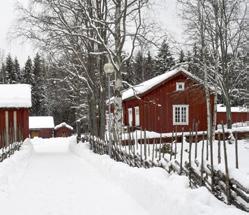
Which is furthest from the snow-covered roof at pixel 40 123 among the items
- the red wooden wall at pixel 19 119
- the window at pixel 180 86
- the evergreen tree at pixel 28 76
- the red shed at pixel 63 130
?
the red wooden wall at pixel 19 119

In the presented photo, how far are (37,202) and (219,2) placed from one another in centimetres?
2098

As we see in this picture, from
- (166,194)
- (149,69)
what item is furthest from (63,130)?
(166,194)

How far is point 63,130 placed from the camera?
2911 inches

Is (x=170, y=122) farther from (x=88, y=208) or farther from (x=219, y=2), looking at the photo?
(x=88, y=208)

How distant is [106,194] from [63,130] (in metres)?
63.8

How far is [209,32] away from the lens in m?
28.8

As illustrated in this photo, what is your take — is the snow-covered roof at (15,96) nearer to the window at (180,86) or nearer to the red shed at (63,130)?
the window at (180,86)

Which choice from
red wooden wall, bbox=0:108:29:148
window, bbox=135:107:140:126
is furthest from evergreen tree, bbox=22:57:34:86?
red wooden wall, bbox=0:108:29:148

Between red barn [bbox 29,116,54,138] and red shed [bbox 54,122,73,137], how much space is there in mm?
1634

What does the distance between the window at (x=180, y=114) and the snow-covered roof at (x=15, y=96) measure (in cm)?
1123

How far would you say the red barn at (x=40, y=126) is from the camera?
69500 millimetres

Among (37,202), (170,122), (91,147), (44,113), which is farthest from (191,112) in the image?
(44,113)

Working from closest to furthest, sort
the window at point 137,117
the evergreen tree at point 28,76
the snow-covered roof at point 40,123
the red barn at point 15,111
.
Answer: the red barn at point 15,111 → the window at point 137,117 → the snow-covered roof at point 40,123 → the evergreen tree at point 28,76

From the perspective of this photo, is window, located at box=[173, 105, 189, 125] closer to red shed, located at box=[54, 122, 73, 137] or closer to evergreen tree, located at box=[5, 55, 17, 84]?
red shed, located at box=[54, 122, 73, 137]
